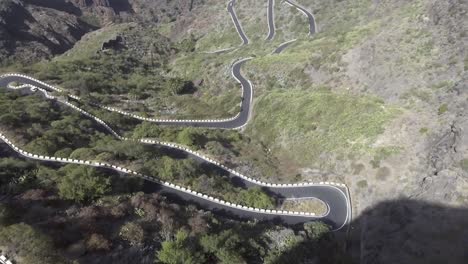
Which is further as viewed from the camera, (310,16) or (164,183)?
(310,16)

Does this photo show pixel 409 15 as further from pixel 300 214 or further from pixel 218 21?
pixel 218 21

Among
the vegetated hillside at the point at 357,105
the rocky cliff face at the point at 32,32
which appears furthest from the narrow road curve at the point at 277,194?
the rocky cliff face at the point at 32,32

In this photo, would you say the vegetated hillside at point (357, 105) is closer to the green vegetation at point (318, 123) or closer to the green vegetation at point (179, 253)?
the green vegetation at point (318, 123)

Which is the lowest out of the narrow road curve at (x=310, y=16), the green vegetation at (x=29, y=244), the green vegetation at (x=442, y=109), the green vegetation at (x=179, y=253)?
the green vegetation at (x=179, y=253)

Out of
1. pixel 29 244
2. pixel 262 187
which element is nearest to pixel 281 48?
pixel 262 187

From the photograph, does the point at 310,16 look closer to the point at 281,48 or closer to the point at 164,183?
the point at 281,48

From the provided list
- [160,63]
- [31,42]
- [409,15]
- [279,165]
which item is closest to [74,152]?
[279,165]

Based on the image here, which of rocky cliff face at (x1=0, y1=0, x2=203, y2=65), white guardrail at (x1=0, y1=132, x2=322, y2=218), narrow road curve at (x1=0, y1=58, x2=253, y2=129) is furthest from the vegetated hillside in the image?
rocky cliff face at (x1=0, y1=0, x2=203, y2=65)
